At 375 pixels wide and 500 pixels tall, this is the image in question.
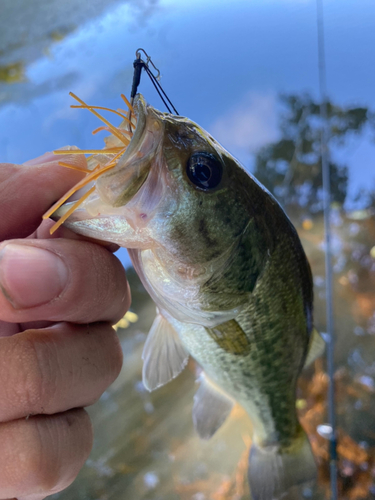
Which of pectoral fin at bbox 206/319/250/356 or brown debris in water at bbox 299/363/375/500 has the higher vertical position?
pectoral fin at bbox 206/319/250/356

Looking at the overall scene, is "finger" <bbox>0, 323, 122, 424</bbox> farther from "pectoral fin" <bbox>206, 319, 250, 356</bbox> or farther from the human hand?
"pectoral fin" <bbox>206, 319, 250, 356</bbox>

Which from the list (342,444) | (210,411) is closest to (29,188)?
(210,411)

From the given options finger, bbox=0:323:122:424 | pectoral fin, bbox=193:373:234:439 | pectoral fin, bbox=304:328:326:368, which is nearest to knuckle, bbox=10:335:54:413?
finger, bbox=0:323:122:424

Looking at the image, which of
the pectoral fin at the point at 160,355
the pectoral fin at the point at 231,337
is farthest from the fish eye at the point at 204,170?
the pectoral fin at the point at 160,355

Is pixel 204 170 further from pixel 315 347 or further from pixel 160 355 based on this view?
pixel 315 347

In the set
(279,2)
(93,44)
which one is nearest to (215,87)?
(93,44)

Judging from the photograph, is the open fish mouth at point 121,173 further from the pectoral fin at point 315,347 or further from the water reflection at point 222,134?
the water reflection at point 222,134
